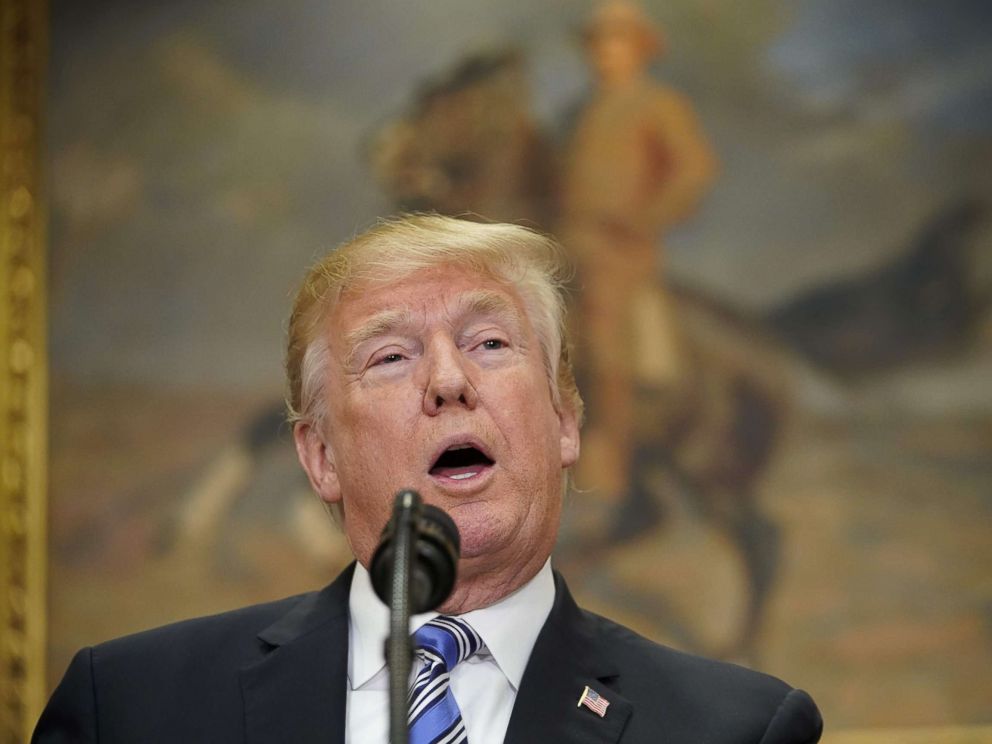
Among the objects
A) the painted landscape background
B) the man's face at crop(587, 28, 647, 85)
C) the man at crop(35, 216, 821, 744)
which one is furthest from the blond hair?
the man's face at crop(587, 28, 647, 85)

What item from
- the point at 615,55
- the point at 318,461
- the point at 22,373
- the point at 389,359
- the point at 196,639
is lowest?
the point at 22,373

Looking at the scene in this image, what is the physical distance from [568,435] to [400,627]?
50.7 inches

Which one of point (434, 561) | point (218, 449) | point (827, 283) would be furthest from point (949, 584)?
point (434, 561)

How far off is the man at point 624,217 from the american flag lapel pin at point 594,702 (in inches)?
117

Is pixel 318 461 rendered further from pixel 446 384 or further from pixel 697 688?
pixel 697 688

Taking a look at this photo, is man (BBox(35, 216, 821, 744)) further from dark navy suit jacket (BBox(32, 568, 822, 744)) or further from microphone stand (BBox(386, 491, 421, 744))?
microphone stand (BBox(386, 491, 421, 744))

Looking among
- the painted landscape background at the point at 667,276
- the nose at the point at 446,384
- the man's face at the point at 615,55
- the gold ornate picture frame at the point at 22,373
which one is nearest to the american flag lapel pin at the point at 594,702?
the nose at the point at 446,384

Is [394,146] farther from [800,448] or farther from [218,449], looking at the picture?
[800,448]

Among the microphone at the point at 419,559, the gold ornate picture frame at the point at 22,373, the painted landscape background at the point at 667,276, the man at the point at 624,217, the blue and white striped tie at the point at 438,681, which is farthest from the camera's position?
the man at the point at 624,217

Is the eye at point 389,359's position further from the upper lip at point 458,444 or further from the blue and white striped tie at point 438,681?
the blue and white striped tie at point 438,681

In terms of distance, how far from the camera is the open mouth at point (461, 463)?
7.93 feet

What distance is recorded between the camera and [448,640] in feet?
7.80

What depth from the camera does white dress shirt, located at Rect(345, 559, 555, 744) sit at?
2.36 m

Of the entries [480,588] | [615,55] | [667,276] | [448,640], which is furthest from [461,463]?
[615,55]
